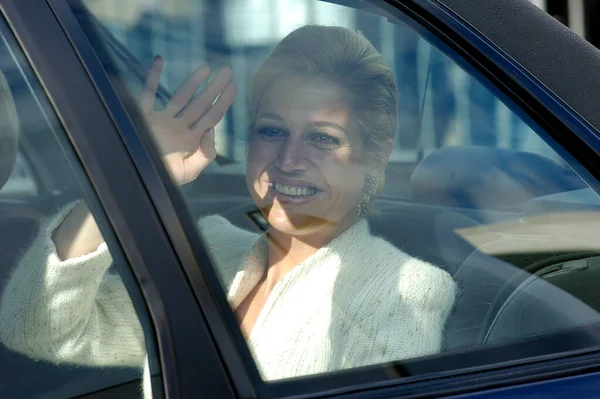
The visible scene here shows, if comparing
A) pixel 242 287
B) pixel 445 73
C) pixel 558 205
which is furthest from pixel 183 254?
pixel 558 205

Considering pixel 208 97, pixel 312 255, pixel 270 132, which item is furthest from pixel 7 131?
pixel 312 255

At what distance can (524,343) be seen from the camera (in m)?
1.42

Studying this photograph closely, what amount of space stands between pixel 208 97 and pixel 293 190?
0.66 ft

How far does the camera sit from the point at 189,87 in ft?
4.75

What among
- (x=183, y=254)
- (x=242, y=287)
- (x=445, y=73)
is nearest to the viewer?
(x=183, y=254)

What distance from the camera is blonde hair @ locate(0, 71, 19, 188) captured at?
4.55ft

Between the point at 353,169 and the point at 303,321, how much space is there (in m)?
0.29

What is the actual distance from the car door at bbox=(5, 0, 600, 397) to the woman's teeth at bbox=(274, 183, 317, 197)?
0.19ft

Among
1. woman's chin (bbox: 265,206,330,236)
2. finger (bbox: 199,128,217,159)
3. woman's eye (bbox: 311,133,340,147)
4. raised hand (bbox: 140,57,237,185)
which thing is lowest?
woman's chin (bbox: 265,206,330,236)

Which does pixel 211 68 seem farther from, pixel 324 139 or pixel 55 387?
pixel 55 387

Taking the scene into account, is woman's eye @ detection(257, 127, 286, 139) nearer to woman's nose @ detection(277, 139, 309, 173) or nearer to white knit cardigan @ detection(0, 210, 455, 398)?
woman's nose @ detection(277, 139, 309, 173)

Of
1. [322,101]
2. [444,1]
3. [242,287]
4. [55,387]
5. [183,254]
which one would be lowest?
[55,387]

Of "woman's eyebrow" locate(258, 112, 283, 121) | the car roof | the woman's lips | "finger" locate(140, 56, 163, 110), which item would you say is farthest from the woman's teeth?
the car roof

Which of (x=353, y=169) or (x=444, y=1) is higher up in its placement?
(x=444, y=1)
